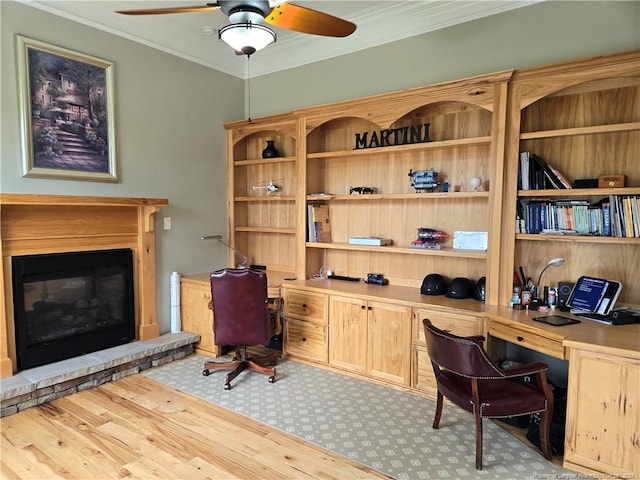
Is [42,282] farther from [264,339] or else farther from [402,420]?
[402,420]

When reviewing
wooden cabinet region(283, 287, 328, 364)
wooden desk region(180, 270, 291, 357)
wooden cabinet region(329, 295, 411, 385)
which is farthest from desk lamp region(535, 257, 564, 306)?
wooden desk region(180, 270, 291, 357)

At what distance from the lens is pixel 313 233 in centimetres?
395

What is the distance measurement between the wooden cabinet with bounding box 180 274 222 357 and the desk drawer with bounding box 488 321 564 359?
8.30ft

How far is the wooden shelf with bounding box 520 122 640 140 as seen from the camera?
246 centimetres

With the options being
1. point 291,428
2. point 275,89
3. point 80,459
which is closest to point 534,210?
point 291,428

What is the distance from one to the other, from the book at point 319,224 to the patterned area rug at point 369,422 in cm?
125

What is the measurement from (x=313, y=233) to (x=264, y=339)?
1.18 meters

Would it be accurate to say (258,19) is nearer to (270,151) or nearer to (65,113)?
(65,113)

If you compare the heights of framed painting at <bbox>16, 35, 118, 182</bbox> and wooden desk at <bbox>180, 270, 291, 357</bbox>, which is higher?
framed painting at <bbox>16, 35, 118, 182</bbox>

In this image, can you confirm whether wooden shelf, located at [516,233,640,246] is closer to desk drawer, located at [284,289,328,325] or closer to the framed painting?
desk drawer, located at [284,289,328,325]

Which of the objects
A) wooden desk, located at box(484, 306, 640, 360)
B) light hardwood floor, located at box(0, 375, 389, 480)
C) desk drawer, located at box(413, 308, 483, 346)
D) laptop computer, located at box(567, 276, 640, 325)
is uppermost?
laptop computer, located at box(567, 276, 640, 325)

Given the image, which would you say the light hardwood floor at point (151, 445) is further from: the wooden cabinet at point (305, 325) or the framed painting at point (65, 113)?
the framed painting at point (65, 113)

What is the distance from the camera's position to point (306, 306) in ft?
12.0

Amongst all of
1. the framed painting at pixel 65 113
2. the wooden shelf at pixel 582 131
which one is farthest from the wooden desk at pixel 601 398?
the framed painting at pixel 65 113
